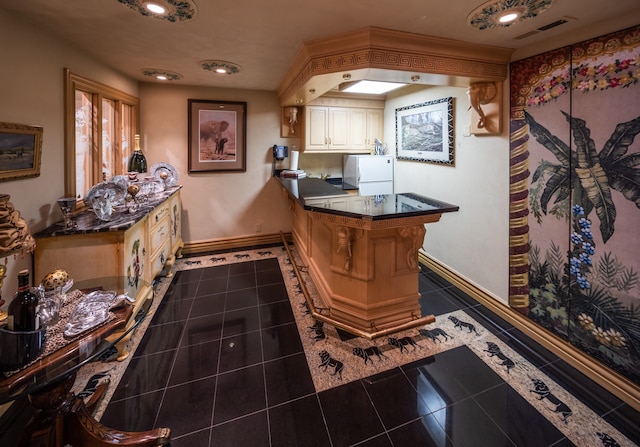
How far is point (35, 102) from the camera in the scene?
193 centimetres

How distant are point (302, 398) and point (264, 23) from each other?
8.13 ft

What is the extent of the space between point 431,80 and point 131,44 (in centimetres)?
255

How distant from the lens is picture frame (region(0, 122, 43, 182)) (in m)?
1.66

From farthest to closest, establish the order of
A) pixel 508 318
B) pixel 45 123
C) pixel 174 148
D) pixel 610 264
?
pixel 174 148
pixel 508 318
pixel 45 123
pixel 610 264

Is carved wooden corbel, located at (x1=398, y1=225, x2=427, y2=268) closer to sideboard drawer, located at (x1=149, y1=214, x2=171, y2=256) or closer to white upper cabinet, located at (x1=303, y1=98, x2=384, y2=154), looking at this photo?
sideboard drawer, located at (x1=149, y1=214, x2=171, y2=256)

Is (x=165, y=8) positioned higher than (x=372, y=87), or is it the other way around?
(x=372, y=87)

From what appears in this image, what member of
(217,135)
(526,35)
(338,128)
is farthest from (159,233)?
(526,35)

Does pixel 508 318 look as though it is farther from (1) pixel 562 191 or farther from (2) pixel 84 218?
(2) pixel 84 218

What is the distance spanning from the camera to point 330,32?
2.11 m

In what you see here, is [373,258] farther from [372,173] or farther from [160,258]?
[372,173]

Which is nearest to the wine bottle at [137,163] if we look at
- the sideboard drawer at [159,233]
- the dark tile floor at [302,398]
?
the sideboard drawer at [159,233]

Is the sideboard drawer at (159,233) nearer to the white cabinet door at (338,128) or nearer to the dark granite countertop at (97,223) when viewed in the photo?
the dark granite countertop at (97,223)

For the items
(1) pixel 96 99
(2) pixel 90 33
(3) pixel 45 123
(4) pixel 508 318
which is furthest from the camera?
(1) pixel 96 99

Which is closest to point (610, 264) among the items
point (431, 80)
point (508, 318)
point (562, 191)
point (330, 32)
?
point (562, 191)
